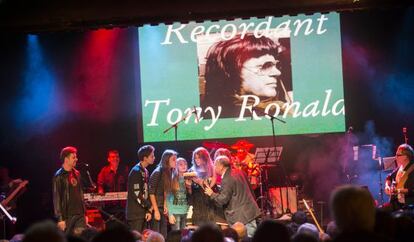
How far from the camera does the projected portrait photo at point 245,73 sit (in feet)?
47.6

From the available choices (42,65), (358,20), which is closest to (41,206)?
(42,65)

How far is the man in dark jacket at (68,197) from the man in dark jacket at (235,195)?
2.30 m

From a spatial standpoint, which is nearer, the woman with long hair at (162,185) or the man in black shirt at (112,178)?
the woman with long hair at (162,185)

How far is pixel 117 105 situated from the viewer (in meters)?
15.2

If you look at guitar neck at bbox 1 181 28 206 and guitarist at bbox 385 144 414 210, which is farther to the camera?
guitar neck at bbox 1 181 28 206

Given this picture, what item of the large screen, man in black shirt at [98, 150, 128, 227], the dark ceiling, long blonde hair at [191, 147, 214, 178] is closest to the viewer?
A: the dark ceiling

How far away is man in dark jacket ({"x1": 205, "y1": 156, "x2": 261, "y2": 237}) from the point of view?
10672 mm

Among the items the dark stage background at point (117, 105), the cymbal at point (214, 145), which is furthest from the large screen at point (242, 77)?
the cymbal at point (214, 145)

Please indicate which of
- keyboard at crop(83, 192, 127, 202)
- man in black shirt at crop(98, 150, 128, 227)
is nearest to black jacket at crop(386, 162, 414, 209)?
keyboard at crop(83, 192, 127, 202)

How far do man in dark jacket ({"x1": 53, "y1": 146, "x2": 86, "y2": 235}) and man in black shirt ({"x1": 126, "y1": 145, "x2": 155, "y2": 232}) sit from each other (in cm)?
91

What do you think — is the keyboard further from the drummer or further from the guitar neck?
the drummer

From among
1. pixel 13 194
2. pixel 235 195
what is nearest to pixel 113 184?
pixel 13 194

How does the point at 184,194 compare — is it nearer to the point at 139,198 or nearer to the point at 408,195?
the point at 139,198

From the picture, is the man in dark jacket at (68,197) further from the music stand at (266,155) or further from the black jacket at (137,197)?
the music stand at (266,155)
